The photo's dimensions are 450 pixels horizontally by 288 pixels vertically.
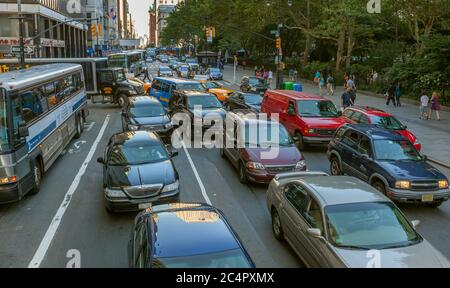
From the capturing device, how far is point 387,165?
12.0 meters

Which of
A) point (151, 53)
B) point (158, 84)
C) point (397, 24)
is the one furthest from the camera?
point (151, 53)

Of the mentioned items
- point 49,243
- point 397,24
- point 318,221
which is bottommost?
point 49,243

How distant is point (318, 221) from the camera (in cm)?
775

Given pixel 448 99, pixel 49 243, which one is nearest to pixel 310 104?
pixel 49 243

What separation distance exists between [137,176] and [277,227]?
352 cm

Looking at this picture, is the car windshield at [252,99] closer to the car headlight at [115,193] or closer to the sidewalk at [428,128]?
the sidewalk at [428,128]

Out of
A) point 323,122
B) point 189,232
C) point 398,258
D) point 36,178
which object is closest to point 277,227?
point 398,258

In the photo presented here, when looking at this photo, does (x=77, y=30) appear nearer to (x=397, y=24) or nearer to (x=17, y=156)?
(x=397, y=24)

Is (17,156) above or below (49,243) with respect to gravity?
above

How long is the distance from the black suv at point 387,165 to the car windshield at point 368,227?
3.75 m

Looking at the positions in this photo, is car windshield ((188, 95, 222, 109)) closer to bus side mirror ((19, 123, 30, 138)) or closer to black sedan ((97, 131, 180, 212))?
black sedan ((97, 131, 180, 212))

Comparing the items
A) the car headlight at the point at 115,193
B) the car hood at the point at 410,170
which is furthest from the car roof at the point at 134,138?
the car hood at the point at 410,170

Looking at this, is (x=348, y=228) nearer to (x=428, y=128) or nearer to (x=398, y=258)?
(x=398, y=258)

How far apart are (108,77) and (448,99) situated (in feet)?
73.9
